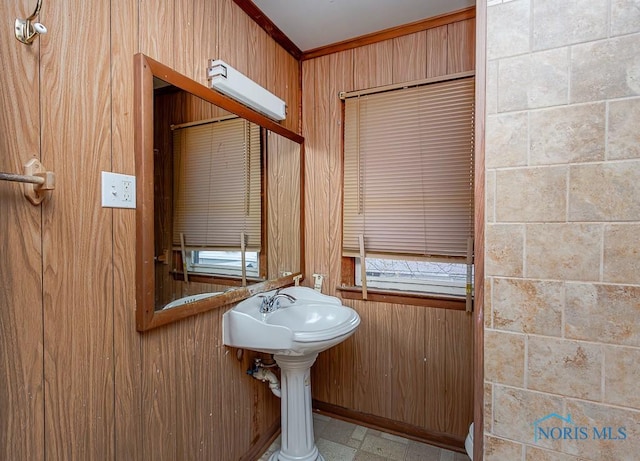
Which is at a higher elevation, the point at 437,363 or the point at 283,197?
the point at 283,197

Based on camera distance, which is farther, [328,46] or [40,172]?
[328,46]

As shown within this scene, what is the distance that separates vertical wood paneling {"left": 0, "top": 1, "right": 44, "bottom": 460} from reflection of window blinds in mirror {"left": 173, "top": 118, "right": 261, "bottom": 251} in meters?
0.45

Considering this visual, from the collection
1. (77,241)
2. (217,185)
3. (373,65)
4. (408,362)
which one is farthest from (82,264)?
(373,65)

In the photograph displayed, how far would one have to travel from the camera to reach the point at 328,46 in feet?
6.45

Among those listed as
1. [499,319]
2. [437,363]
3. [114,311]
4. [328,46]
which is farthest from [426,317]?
[328,46]

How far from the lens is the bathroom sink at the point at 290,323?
1327mm

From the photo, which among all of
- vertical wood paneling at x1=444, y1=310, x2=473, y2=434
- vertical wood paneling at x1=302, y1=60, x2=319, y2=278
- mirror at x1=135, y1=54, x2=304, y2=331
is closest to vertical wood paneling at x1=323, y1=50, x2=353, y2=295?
vertical wood paneling at x1=302, y1=60, x2=319, y2=278

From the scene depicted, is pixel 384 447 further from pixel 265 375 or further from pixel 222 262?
pixel 222 262

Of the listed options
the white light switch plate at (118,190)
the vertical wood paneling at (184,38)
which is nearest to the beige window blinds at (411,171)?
the vertical wood paneling at (184,38)

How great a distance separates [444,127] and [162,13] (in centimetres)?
143

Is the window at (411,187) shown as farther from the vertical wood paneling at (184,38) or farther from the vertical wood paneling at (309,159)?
the vertical wood paneling at (184,38)

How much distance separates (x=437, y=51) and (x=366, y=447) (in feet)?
7.52

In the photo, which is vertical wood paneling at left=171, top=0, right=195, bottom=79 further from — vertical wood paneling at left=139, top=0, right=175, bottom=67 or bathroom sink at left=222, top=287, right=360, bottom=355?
bathroom sink at left=222, top=287, right=360, bottom=355

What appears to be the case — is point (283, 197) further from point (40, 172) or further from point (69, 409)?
point (69, 409)
